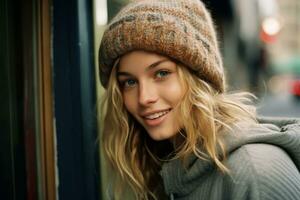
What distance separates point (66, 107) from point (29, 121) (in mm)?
196

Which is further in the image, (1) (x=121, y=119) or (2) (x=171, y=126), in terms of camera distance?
(1) (x=121, y=119)

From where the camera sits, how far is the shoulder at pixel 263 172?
60.8 inches

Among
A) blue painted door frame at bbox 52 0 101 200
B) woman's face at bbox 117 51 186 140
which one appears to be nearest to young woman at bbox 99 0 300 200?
woman's face at bbox 117 51 186 140

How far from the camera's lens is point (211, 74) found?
1888 millimetres

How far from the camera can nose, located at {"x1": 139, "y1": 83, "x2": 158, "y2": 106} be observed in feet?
6.01

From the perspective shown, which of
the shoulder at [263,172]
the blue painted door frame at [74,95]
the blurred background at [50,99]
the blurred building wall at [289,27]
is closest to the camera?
the shoulder at [263,172]

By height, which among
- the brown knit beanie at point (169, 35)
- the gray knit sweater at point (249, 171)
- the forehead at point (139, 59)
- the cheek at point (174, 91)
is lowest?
the gray knit sweater at point (249, 171)

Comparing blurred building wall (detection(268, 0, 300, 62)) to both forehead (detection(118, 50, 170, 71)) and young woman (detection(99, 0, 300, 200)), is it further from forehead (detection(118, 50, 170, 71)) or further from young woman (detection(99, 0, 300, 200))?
forehead (detection(118, 50, 170, 71))

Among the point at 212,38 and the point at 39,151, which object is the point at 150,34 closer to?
the point at 212,38

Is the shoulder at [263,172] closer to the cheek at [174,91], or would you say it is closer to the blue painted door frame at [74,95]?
the cheek at [174,91]

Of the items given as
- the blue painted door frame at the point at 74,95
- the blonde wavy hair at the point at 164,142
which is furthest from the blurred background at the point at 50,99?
the blonde wavy hair at the point at 164,142

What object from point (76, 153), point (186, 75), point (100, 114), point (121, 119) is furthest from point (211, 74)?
point (76, 153)

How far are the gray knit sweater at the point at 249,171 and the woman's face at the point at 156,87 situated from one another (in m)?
0.19

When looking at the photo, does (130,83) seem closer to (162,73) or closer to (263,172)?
(162,73)
